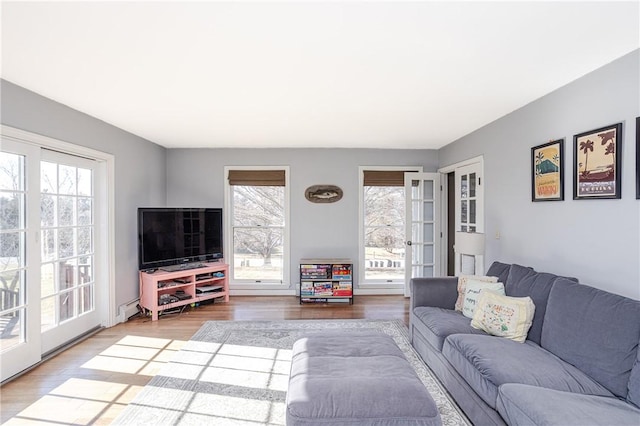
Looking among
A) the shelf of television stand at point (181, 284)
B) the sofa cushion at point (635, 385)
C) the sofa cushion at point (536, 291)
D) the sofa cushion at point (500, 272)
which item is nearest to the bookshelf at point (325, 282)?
the shelf of television stand at point (181, 284)

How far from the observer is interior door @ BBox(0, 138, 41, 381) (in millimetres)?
2617

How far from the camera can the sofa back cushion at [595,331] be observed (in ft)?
5.66

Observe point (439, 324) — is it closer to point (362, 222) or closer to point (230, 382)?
point (230, 382)

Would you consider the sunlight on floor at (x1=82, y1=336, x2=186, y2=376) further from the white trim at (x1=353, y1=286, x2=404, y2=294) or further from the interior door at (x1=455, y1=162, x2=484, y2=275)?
the interior door at (x1=455, y1=162, x2=484, y2=275)

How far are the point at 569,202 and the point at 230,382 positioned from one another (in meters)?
3.09

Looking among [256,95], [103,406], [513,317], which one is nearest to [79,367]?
[103,406]

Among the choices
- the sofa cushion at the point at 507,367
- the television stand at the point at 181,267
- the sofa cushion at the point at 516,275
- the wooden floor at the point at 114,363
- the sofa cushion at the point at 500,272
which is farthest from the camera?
the television stand at the point at 181,267

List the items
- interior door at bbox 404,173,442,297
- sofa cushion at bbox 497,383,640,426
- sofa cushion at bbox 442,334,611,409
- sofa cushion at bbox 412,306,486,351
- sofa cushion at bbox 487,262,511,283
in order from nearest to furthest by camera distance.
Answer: sofa cushion at bbox 497,383,640,426, sofa cushion at bbox 442,334,611,409, sofa cushion at bbox 412,306,486,351, sofa cushion at bbox 487,262,511,283, interior door at bbox 404,173,442,297

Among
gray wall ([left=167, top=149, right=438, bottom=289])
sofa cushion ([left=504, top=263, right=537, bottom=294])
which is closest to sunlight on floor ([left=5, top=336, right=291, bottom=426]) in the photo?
sofa cushion ([left=504, top=263, right=537, bottom=294])

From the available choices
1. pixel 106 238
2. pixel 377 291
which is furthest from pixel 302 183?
pixel 106 238

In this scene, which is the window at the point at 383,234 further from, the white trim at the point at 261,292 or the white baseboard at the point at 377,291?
the white trim at the point at 261,292

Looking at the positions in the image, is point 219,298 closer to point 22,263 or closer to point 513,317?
point 22,263

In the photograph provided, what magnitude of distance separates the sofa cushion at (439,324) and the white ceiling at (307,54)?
195cm

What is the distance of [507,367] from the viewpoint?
192 centimetres
